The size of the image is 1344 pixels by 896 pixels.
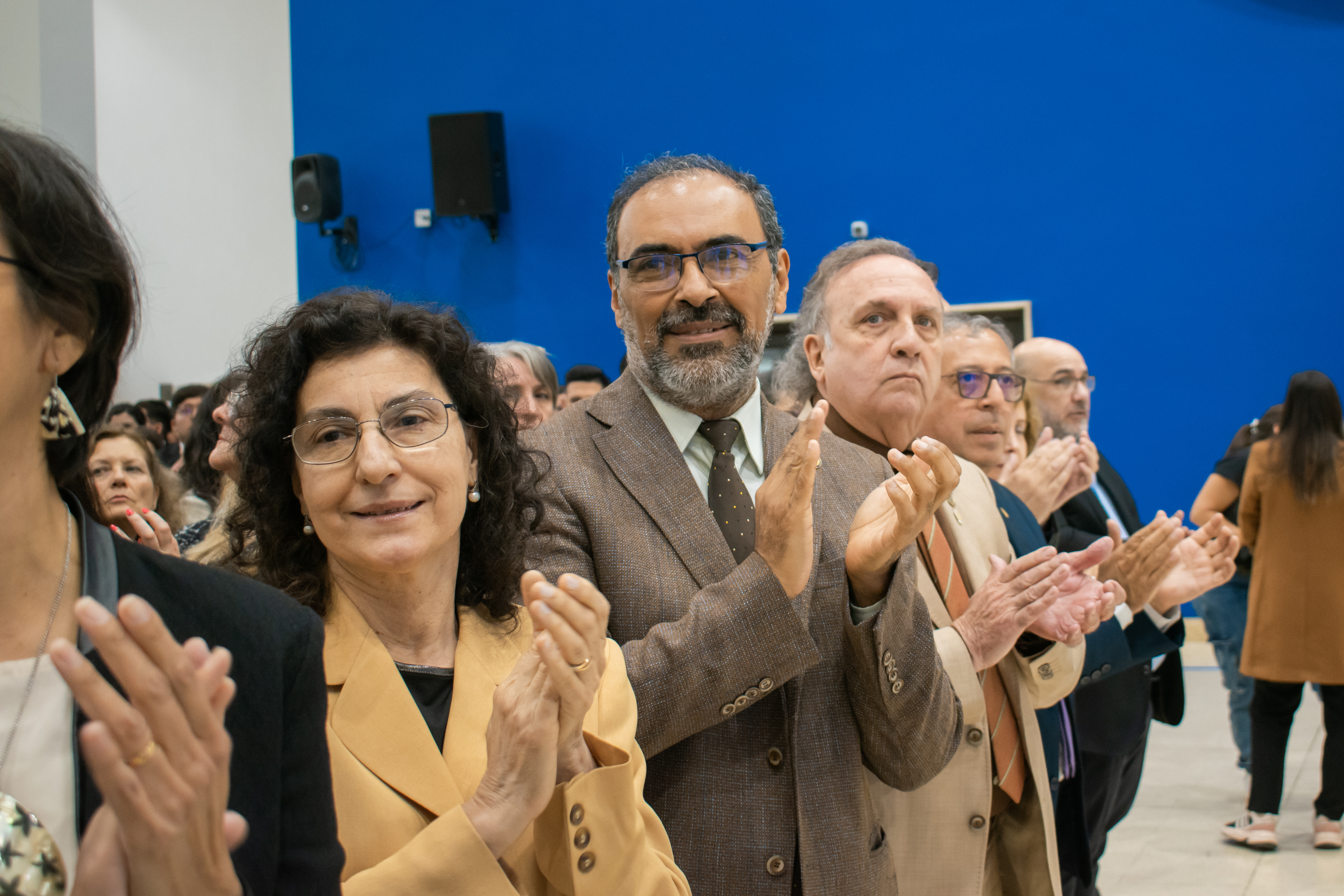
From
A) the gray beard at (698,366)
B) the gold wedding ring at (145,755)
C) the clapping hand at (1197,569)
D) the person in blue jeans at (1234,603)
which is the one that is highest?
the gray beard at (698,366)

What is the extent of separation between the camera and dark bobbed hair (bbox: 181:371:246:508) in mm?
2770

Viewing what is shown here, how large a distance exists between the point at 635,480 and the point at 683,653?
0.31 m

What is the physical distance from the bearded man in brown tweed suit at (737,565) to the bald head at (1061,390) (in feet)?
6.49

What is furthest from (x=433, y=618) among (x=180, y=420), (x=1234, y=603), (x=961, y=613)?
(x=180, y=420)

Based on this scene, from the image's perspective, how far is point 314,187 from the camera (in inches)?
343

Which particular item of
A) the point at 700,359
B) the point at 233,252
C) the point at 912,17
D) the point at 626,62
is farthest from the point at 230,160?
the point at 700,359

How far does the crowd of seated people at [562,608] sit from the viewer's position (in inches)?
35.1

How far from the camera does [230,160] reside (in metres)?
9.21

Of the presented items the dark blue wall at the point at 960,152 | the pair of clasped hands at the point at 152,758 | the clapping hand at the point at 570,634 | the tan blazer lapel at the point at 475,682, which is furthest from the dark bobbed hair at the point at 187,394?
the pair of clasped hands at the point at 152,758

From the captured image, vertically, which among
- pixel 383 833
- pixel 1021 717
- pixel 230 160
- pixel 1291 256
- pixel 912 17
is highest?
pixel 912 17

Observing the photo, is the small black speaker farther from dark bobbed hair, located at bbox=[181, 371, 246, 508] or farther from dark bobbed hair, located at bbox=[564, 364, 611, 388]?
dark bobbed hair, located at bbox=[181, 371, 246, 508]

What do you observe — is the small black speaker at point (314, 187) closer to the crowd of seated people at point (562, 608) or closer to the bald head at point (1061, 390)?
the bald head at point (1061, 390)

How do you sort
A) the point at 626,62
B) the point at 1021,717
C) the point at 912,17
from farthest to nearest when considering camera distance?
the point at 626,62 → the point at 912,17 → the point at 1021,717

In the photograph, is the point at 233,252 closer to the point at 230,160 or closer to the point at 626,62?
the point at 230,160
